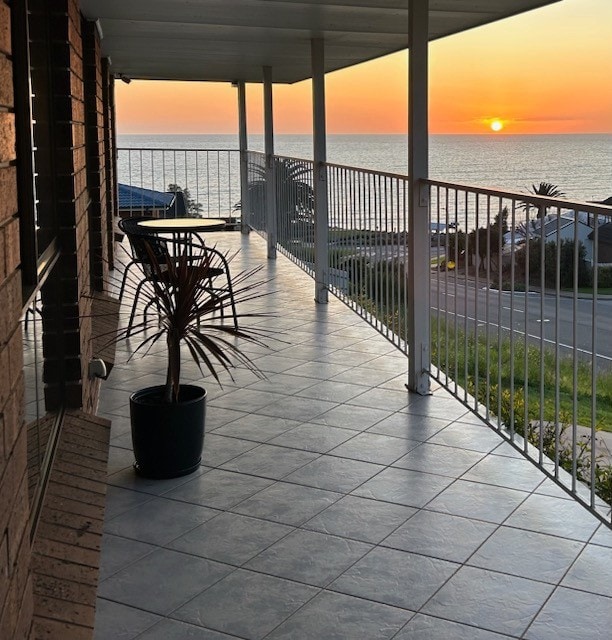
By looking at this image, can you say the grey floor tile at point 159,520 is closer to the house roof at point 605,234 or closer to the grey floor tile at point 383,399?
the grey floor tile at point 383,399

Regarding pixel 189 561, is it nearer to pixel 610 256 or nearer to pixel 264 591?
pixel 264 591

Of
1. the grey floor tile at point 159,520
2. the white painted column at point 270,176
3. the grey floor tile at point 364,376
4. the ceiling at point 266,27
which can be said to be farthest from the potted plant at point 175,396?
the white painted column at point 270,176

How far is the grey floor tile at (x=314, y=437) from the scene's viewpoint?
374 centimetres

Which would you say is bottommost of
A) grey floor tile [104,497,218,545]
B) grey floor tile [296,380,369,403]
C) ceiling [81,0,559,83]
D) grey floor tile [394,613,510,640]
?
grey floor tile [394,613,510,640]

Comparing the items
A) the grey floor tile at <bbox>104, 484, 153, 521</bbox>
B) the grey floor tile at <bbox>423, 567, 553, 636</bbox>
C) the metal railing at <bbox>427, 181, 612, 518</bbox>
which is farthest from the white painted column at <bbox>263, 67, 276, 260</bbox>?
the grey floor tile at <bbox>423, 567, 553, 636</bbox>

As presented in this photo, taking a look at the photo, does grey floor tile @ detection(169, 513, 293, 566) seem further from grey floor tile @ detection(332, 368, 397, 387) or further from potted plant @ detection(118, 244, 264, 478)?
grey floor tile @ detection(332, 368, 397, 387)

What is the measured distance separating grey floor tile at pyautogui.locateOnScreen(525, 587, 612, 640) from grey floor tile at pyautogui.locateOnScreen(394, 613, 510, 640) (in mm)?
119

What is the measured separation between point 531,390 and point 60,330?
21.6 ft

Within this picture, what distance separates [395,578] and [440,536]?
0.34 meters

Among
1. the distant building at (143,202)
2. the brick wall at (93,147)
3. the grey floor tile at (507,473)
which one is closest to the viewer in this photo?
the grey floor tile at (507,473)

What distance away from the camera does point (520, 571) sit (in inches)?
101

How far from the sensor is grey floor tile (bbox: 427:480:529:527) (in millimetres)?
3012

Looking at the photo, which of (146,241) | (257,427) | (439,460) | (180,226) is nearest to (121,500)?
(257,427)

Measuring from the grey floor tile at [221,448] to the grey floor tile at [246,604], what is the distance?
102 centimetres
